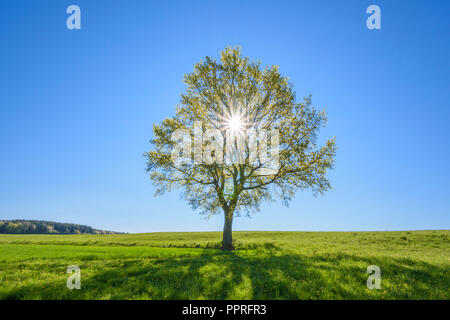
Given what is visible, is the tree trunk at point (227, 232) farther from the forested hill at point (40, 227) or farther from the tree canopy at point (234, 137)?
the forested hill at point (40, 227)

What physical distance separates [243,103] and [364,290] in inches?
821

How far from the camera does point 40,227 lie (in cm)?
13338

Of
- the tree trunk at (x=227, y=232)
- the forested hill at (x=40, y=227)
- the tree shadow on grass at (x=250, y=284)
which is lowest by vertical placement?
the forested hill at (x=40, y=227)

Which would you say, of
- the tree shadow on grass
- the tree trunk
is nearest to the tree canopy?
the tree trunk

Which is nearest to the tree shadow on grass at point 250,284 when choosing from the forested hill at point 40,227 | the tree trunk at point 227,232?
the tree trunk at point 227,232

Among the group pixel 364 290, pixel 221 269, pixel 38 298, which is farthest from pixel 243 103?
pixel 38 298

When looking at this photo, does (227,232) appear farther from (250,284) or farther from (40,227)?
(40,227)

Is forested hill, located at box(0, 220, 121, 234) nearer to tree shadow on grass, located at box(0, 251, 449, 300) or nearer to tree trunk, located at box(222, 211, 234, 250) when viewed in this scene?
tree trunk, located at box(222, 211, 234, 250)

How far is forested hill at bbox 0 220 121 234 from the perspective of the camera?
415ft

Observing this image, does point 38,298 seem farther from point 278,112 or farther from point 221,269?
point 278,112

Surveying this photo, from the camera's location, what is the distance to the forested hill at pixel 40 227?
415ft

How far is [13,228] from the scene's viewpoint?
126m

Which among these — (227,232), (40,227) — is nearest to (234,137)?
(227,232)
